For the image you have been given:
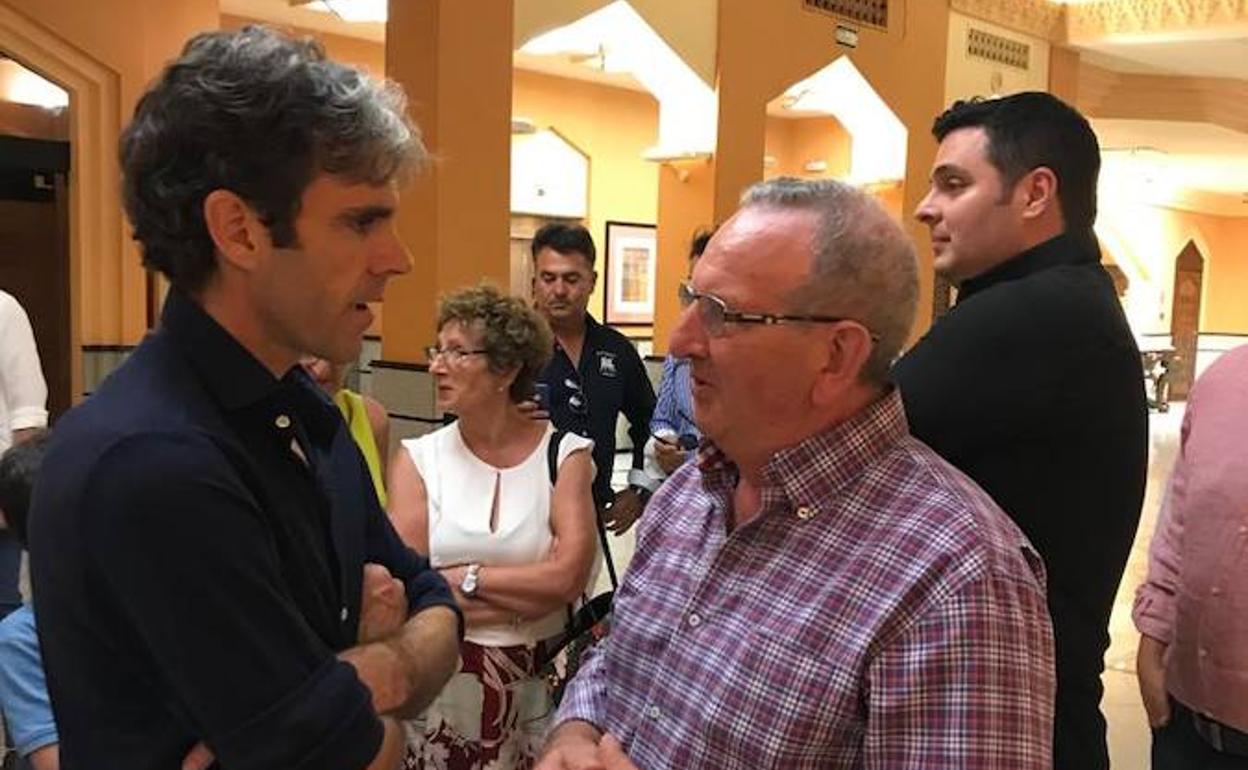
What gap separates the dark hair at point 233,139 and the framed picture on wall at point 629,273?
9.78 m

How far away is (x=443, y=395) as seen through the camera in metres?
2.64

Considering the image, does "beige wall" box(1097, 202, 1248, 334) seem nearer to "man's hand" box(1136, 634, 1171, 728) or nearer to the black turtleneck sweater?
"man's hand" box(1136, 634, 1171, 728)

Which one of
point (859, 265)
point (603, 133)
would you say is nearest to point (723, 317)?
point (859, 265)

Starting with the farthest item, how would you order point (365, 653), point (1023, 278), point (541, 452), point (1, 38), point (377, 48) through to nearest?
point (377, 48) < point (1, 38) < point (541, 452) < point (1023, 278) < point (365, 653)

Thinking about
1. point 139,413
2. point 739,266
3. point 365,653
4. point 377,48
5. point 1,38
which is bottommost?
point 365,653

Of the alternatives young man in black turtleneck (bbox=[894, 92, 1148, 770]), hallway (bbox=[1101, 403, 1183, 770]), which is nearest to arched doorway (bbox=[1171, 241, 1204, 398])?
hallway (bbox=[1101, 403, 1183, 770])

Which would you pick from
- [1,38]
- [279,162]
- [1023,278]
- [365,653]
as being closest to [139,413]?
[279,162]

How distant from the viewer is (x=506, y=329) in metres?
2.69

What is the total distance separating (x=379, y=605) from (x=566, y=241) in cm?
263

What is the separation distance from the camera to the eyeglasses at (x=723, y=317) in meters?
1.31

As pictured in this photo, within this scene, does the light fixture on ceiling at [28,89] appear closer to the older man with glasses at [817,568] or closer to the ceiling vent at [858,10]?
the ceiling vent at [858,10]

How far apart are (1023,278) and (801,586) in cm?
75

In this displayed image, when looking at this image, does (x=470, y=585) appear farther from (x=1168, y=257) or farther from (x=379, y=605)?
(x=1168, y=257)

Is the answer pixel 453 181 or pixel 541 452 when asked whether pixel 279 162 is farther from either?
pixel 453 181
